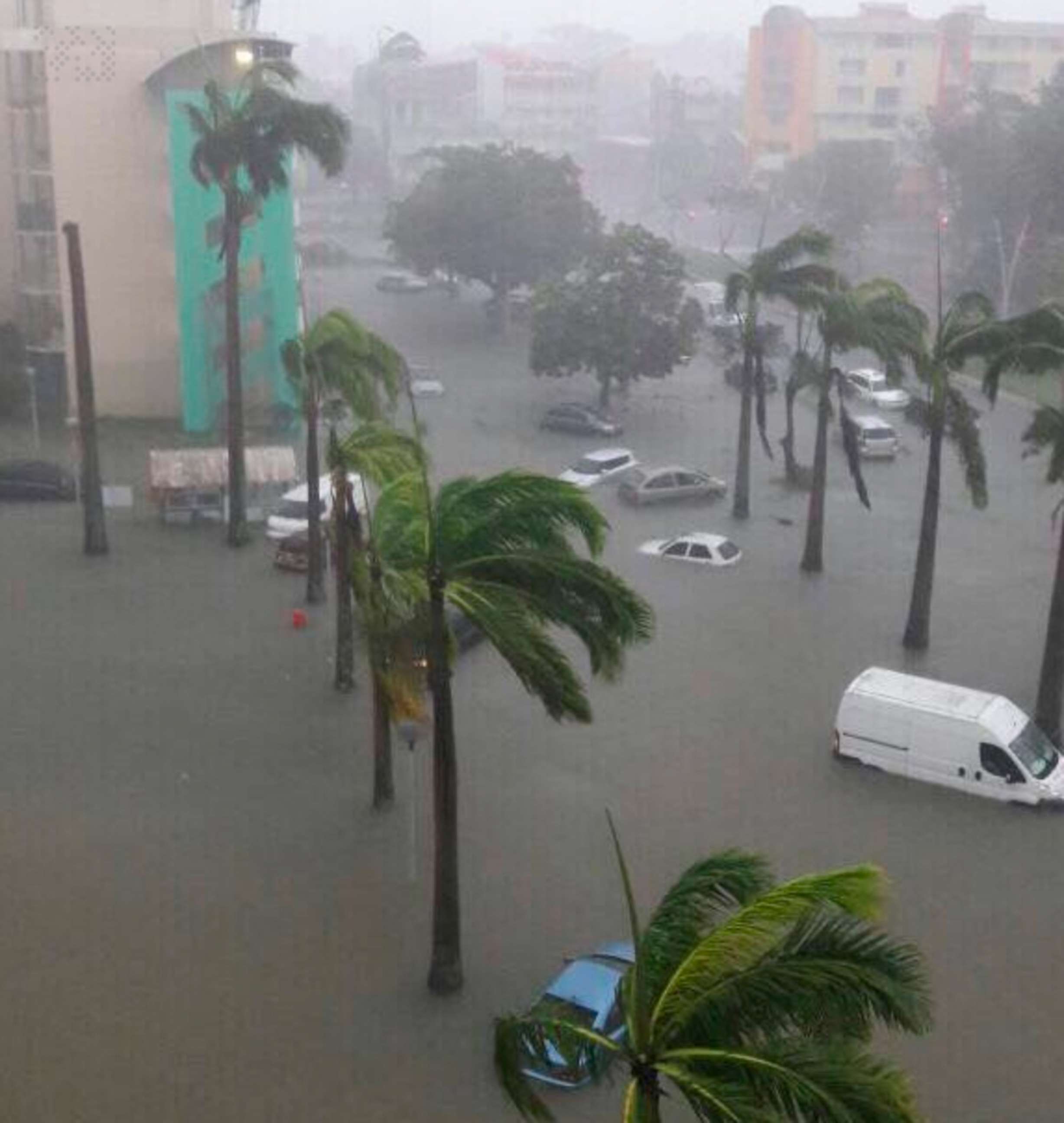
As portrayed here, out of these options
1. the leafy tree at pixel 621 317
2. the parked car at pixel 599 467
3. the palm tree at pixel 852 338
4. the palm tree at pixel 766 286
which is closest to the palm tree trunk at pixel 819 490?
the palm tree at pixel 852 338

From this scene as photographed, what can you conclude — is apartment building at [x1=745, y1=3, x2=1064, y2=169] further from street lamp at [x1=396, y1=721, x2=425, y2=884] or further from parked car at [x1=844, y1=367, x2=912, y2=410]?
street lamp at [x1=396, y1=721, x2=425, y2=884]

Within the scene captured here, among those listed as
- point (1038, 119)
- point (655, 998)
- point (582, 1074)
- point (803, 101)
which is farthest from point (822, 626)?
point (803, 101)

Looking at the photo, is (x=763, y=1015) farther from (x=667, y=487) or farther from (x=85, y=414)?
(x=667, y=487)

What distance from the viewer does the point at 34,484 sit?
84.6ft

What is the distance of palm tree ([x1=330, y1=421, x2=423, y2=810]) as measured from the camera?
37.3 feet

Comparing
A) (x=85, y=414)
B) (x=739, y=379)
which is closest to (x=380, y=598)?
(x=85, y=414)

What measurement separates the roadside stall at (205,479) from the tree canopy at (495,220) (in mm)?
22058

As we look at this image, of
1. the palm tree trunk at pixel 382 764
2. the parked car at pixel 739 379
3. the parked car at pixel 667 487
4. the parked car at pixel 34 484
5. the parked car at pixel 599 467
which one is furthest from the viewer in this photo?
the parked car at pixel 739 379

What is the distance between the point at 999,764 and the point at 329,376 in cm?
998

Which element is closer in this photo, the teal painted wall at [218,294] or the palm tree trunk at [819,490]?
the palm tree trunk at [819,490]

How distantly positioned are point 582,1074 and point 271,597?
12.3 metres

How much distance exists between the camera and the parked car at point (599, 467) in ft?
94.2

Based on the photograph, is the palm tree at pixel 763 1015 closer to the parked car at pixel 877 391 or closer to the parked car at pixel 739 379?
the parked car at pixel 739 379

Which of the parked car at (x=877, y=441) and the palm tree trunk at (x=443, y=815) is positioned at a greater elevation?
the palm tree trunk at (x=443, y=815)
